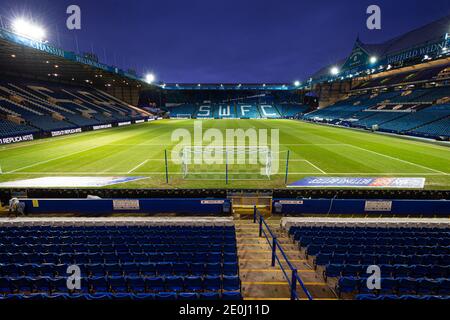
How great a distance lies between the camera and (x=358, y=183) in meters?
16.2

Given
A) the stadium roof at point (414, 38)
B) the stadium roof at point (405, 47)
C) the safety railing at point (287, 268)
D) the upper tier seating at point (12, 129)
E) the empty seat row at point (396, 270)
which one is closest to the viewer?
the safety railing at point (287, 268)

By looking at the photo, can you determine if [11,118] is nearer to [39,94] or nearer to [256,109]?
[39,94]

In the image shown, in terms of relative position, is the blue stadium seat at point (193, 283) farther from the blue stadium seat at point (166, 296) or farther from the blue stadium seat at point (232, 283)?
the blue stadium seat at point (166, 296)

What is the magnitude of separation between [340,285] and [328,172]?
14.2 metres

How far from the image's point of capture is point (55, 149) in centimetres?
2761

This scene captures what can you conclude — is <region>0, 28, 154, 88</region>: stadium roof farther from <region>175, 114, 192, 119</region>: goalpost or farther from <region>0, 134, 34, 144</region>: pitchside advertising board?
<region>175, 114, 192, 119</region>: goalpost

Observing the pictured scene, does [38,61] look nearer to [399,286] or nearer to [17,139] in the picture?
[17,139]

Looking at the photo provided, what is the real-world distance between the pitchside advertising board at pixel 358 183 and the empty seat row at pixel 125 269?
10873 millimetres

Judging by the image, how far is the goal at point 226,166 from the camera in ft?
59.2

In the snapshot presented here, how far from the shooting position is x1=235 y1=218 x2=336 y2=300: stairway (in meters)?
6.04

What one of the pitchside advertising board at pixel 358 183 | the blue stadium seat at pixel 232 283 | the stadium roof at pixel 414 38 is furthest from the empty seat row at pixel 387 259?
the stadium roof at pixel 414 38

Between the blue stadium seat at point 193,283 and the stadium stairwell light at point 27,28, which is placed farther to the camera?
the stadium stairwell light at point 27,28

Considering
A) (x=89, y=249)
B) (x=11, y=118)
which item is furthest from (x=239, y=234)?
(x=11, y=118)

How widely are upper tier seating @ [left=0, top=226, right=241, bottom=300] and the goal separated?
8299 millimetres
